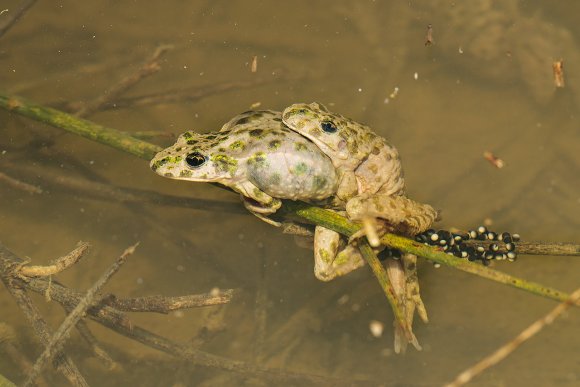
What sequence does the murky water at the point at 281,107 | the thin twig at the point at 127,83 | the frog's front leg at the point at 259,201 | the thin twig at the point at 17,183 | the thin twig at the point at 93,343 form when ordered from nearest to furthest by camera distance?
1. the frog's front leg at the point at 259,201
2. the thin twig at the point at 93,343
3. the thin twig at the point at 17,183
4. the thin twig at the point at 127,83
5. the murky water at the point at 281,107

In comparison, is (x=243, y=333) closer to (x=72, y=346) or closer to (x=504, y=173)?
(x=72, y=346)

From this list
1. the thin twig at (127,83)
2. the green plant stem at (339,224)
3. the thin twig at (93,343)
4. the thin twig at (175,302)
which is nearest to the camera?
the green plant stem at (339,224)

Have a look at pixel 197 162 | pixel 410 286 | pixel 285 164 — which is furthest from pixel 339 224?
pixel 197 162

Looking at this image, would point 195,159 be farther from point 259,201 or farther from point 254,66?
point 254,66

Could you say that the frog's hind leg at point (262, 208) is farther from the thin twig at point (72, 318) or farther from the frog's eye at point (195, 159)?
the thin twig at point (72, 318)

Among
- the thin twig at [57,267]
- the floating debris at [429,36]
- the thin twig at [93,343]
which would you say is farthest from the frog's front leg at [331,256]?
the floating debris at [429,36]

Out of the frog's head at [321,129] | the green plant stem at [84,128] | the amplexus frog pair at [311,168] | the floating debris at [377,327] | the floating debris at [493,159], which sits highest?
the frog's head at [321,129]

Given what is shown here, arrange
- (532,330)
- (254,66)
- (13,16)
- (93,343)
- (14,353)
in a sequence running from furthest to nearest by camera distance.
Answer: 1. (254,66)
2. (13,16)
3. (14,353)
4. (93,343)
5. (532,330)
